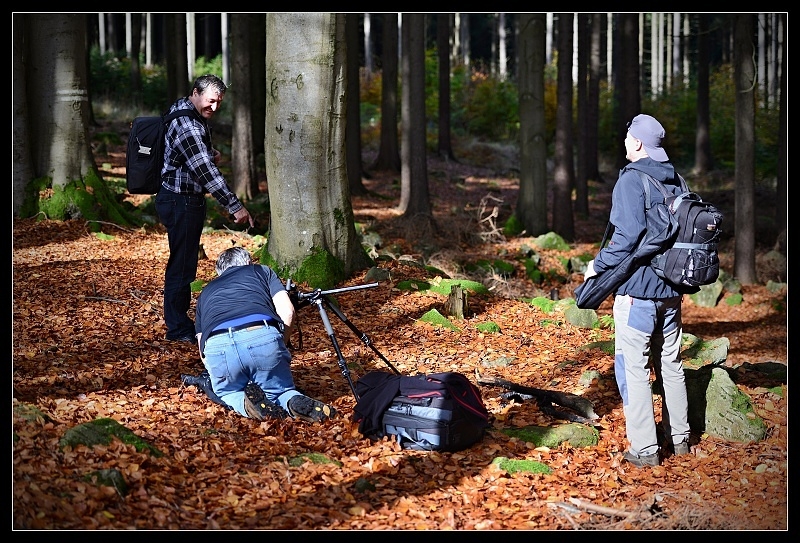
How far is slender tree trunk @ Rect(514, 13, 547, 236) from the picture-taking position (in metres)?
16.1

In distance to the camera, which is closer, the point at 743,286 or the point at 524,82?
the point at 743,286

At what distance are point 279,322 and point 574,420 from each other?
2.41m

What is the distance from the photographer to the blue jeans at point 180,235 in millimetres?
7230

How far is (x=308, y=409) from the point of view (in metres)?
5.96

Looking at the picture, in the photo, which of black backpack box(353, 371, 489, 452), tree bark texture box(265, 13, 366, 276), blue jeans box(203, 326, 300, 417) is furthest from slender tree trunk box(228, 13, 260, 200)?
black backpack box(353, 371, 489, 452)

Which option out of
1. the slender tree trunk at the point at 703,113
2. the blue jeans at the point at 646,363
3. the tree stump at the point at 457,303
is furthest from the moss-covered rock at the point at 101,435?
the slender tree trunk at the point at 703,113

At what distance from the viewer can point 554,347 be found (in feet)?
28.5

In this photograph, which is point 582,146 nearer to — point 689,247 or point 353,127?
point 353,127

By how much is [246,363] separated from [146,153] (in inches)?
96.3

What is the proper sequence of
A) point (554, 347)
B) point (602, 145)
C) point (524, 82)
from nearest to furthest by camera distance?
point (554, 347) < point (524, 82) < point (602, 145)

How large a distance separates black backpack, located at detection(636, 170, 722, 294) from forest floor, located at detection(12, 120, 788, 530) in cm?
135

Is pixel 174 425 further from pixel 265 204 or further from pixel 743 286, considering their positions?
pixel 743 286

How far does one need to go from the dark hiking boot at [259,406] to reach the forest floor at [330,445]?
0.08 m
